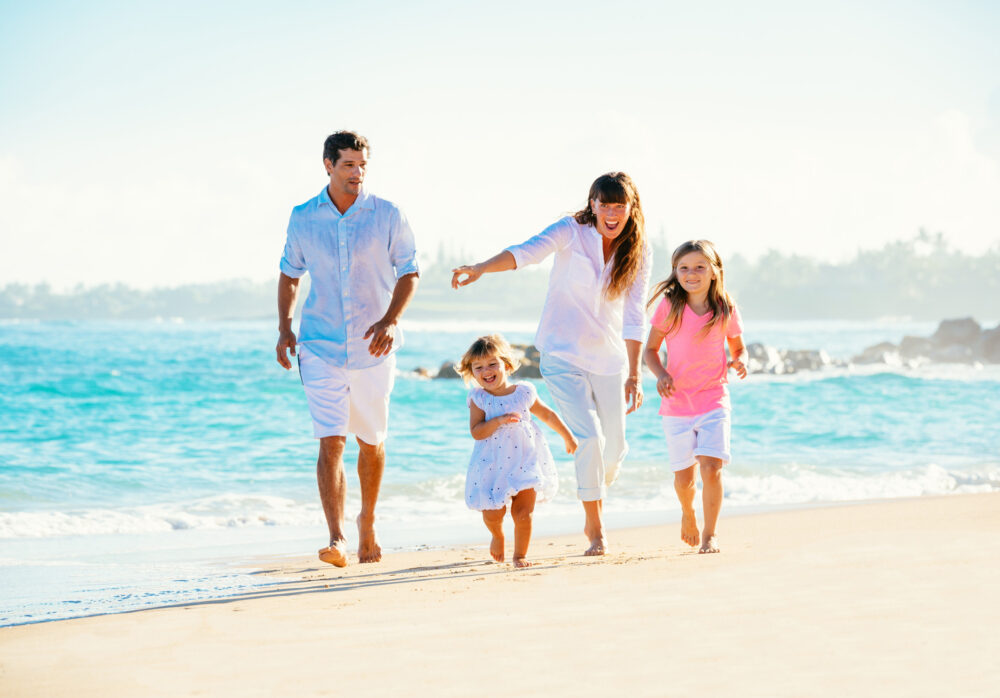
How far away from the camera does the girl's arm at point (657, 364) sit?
196 inches

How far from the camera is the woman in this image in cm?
500

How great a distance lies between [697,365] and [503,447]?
112 centimetres

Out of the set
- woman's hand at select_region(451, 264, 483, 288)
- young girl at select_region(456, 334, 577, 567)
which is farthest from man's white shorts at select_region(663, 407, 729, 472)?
woman's hand at select_region(451, 264, 483, 288)

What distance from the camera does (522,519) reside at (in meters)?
4.92

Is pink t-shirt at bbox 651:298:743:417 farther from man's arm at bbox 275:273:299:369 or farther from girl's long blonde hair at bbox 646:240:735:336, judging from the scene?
man's arm at bbox 275:273:299:369

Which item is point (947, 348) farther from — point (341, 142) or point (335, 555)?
point (335, 555)

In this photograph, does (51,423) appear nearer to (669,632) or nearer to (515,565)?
(515,565)

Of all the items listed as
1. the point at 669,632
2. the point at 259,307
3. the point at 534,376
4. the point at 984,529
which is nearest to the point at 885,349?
the point at 534,376

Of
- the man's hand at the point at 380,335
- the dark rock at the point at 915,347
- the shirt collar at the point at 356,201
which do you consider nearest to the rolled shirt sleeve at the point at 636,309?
the man's hand at the point at 380,335

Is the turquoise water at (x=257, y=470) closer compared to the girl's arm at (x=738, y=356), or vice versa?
the girl's arm at (x=738, y=356)

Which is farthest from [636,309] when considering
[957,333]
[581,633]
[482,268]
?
[957,333]

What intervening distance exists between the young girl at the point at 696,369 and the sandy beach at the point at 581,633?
41 centimetres

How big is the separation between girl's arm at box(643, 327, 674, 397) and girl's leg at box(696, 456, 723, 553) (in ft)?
1.36

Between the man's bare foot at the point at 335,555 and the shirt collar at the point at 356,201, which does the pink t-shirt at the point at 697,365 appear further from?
the man's bare foot at the point at 335,555
